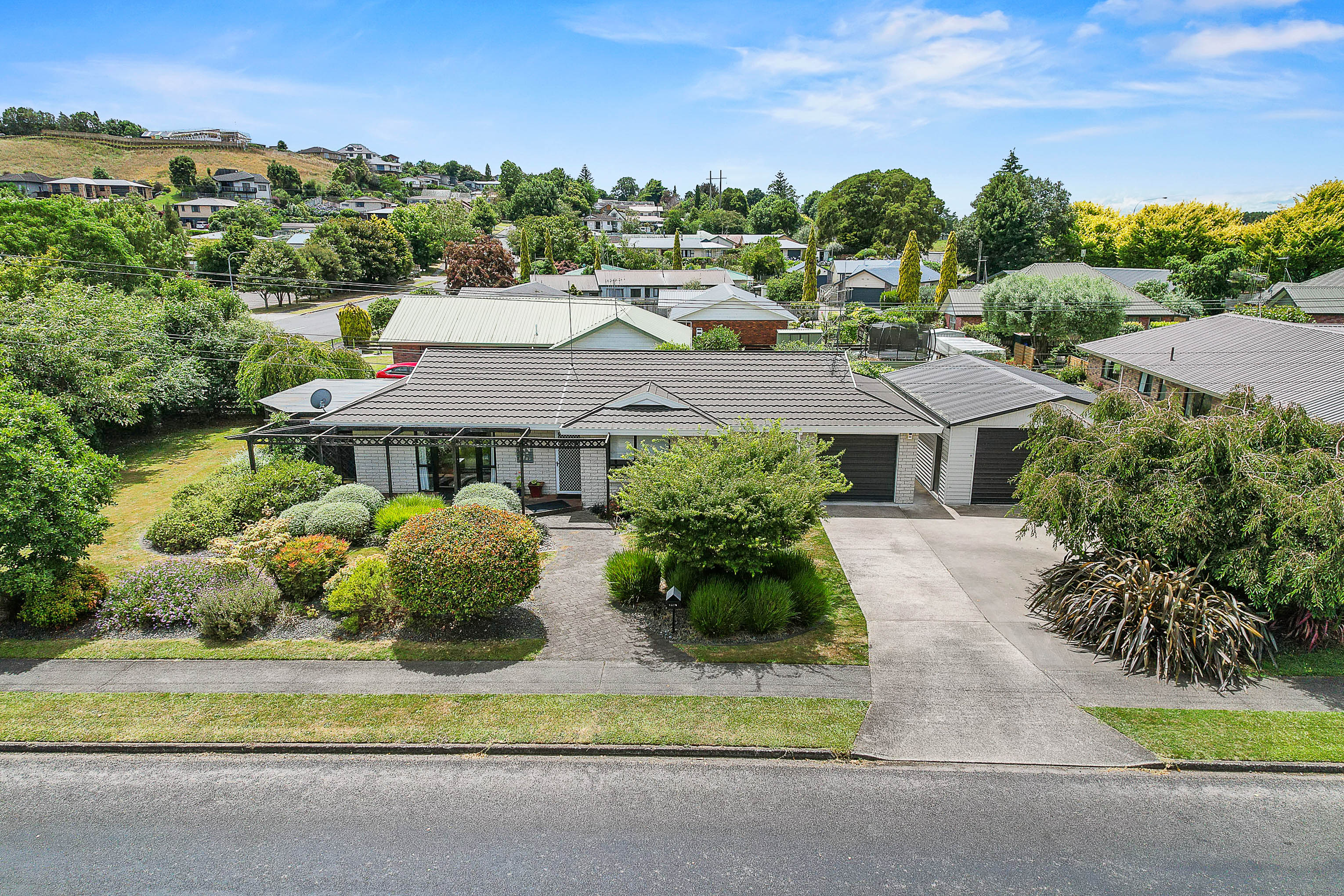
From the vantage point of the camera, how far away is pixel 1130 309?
51.1 metres

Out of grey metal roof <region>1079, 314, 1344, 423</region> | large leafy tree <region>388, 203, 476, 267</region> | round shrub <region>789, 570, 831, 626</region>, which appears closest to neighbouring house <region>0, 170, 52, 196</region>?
large leafy tree <region>388, 203, 476, 267</region>

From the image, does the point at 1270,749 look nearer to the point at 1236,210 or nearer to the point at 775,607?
the point at 775,607

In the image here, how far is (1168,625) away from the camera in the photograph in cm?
1280

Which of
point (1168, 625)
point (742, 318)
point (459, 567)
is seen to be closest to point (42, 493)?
point (459, 567)

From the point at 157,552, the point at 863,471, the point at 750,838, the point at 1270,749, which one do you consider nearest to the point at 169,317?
the point at 157,552

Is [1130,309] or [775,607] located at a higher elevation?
[1130,309]

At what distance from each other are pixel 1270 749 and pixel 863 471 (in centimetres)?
1260

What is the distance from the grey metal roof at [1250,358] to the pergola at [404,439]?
66.6 ft

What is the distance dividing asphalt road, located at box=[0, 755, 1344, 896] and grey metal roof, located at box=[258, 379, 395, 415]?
14249 mm

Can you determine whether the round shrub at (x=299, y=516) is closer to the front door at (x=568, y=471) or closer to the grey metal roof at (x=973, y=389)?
the front door at (x=568, y=471)

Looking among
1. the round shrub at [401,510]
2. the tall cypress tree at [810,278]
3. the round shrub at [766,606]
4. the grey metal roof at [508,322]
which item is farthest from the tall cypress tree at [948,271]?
the round shrub at [766,606]

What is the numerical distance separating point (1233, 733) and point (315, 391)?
25.3 metres

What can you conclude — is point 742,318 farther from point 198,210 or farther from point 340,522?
→ point 198,210

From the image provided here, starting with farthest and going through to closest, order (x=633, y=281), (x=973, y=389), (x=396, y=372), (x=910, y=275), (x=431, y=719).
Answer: (x=633, y=281), (x=910, y=275), (x=396, y=372), (x=973, y=389), (x=431, y=719)
